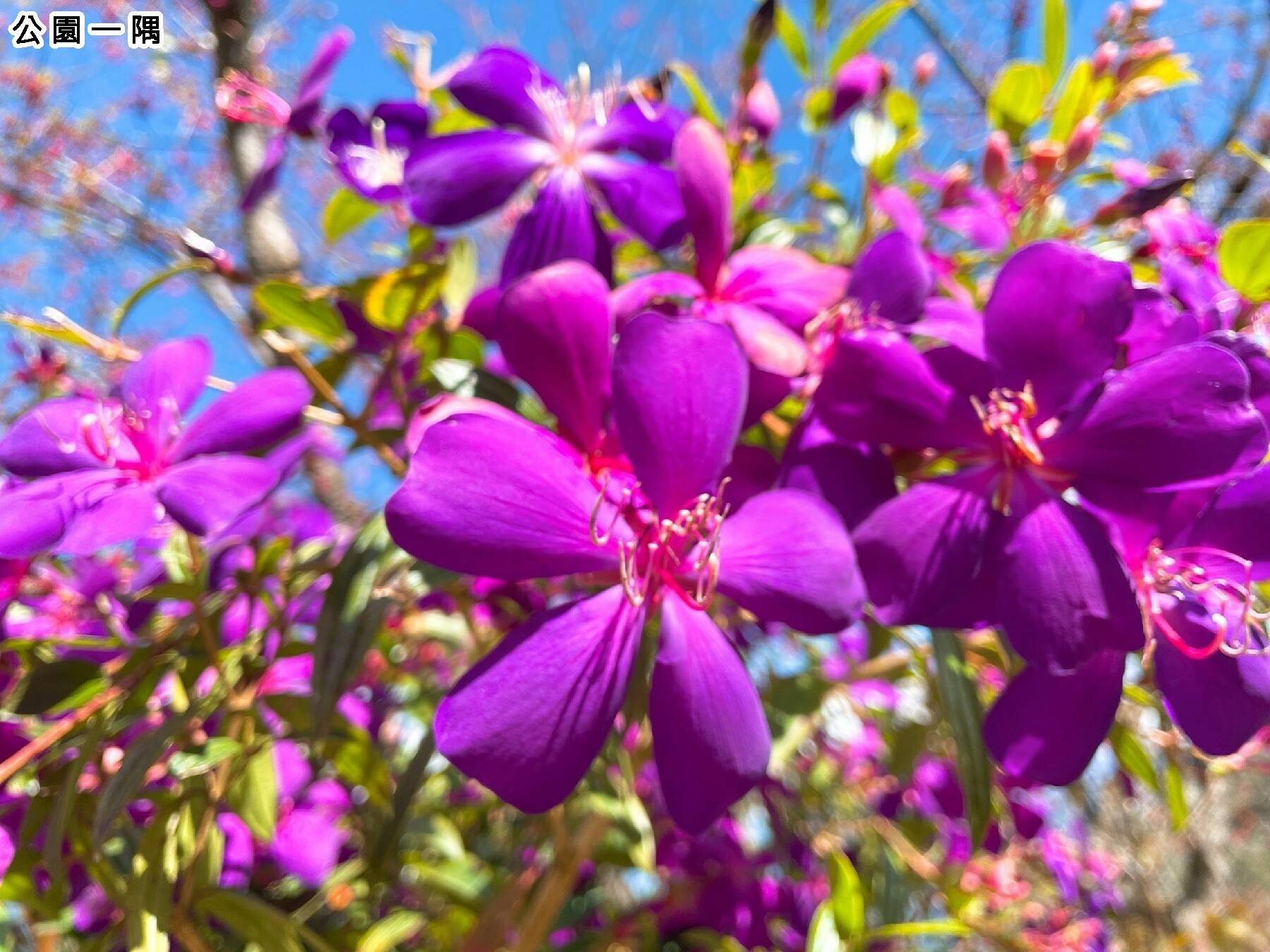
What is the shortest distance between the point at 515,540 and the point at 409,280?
0.84 ft

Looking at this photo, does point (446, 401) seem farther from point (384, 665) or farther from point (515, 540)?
point (384, 665)

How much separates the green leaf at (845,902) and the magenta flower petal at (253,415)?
571 mm

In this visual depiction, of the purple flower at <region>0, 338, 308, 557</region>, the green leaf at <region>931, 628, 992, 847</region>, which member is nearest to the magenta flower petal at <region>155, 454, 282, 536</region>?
the purple flower at <region>0, 338, 308, 557</region>

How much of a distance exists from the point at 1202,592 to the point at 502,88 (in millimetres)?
563

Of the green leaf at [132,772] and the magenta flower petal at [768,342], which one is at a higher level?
the magenta flower petal at [768,342]

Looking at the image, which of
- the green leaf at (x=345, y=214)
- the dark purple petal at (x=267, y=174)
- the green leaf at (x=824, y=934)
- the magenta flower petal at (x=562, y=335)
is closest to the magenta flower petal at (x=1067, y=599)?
the magenta flower petal at (x=562, y=335)

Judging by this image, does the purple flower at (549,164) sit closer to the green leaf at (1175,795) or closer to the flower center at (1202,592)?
the flower center at (1202,592)

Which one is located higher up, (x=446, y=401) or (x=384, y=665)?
(x=446, y=401)

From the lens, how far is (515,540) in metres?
0.45

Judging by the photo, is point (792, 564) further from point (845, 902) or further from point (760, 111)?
point (760, 111)

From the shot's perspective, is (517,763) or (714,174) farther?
(714,174)

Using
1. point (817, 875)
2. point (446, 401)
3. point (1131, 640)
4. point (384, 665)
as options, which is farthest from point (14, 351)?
point (817, 875)

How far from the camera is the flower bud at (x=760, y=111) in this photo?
0.89m

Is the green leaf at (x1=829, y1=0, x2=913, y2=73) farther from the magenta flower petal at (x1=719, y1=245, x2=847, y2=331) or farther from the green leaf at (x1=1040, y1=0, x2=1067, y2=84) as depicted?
the magenta flower petal at (x1=719, y1=245, x2=847, y2=331)
